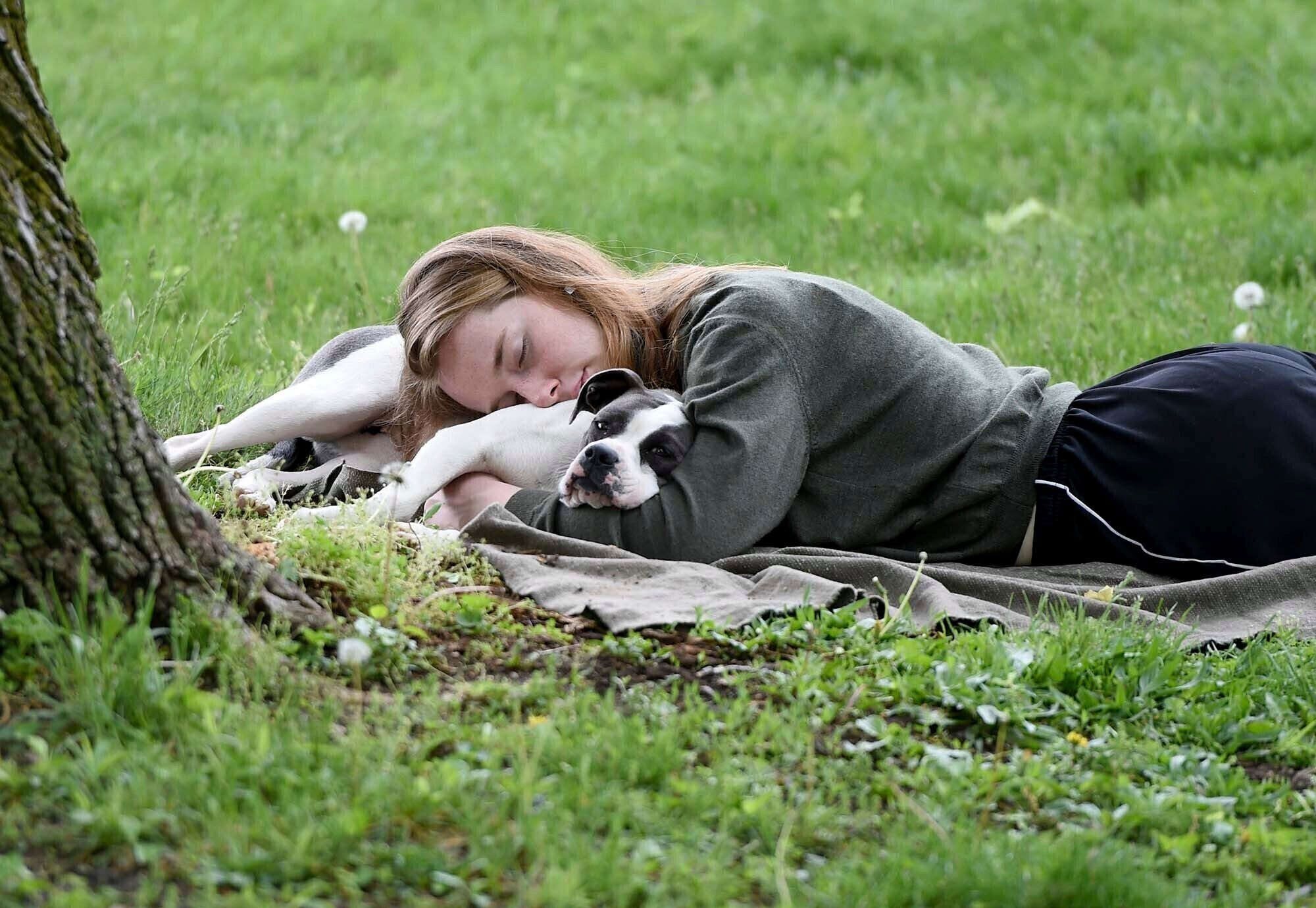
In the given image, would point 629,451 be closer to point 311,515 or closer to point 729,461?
point 729,461

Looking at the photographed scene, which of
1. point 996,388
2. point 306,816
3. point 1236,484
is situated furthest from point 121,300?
point 1236,484

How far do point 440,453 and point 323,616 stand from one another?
1.24 meters

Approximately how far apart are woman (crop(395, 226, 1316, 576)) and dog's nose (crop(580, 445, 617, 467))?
0.55 feet

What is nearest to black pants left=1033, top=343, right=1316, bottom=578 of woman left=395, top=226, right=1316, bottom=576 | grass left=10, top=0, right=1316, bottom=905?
woman left=395, top=226, right=1316, bottom=576

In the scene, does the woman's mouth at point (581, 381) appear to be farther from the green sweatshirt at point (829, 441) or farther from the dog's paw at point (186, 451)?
the dog's paw at point (186, 451)

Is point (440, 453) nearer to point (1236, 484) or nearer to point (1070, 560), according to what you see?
point (1070, 560)

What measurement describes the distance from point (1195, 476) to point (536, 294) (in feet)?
6.14

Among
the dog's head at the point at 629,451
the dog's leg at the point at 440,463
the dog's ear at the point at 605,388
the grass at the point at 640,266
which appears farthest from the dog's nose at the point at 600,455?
the dog's leg at the point at 440,463

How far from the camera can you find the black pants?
12.0 ft

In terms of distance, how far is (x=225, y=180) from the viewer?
7.61 metres

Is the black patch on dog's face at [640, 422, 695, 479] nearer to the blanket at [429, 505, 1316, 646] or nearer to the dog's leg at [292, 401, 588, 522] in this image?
the blanket at [429, 505, 1316, 646]

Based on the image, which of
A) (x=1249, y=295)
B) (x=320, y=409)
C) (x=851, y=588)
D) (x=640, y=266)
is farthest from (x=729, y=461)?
(x=1249, y=295)

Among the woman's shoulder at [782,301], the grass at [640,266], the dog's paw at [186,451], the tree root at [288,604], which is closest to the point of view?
the grass at [640,266]

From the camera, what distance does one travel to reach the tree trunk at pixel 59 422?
2.38m
